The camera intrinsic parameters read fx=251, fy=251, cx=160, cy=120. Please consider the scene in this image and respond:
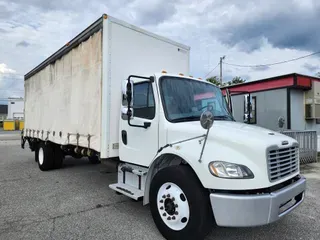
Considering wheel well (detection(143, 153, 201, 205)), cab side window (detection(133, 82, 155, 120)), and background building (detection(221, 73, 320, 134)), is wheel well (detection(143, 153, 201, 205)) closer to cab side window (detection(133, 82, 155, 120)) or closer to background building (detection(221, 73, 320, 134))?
cab side window (detection(133, 82, 155, 120))

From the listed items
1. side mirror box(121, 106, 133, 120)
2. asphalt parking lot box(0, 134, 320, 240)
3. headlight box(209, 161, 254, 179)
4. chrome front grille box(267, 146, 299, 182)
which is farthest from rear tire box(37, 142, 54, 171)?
chrome front grille box(267, 146, 299, 182)

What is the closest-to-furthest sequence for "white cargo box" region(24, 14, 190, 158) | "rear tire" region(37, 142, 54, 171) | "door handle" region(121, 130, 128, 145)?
"door handle" region(121, 130, 128, 145) → "white cargo box" region(24, 14, 190, 158) → "rear tire" region(37, 142, 54, 171)

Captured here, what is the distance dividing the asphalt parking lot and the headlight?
1.22 metres

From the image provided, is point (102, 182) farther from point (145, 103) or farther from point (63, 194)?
point (145, 103)

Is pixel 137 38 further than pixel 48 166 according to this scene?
No

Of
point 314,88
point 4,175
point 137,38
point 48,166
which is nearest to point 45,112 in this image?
point 48,166

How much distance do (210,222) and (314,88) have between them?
11.4 m

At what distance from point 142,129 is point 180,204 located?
141cm

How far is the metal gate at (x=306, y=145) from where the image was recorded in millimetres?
9273

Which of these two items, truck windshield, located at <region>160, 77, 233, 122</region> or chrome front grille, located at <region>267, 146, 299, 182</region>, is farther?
truck windshield, located at <region>160, 77, 233, 122</region>

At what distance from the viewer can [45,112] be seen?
7.64 m

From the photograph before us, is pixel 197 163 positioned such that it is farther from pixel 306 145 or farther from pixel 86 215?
pixel 306 145

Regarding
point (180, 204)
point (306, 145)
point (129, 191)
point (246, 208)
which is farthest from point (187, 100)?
point (306, 145)

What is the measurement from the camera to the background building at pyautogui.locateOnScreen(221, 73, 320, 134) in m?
11.4
